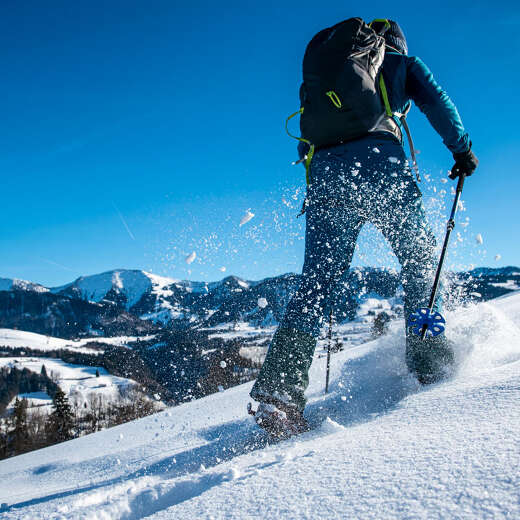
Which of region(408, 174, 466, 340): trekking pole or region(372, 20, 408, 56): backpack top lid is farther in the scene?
region(372, 20, 408, 56): backpack top lid

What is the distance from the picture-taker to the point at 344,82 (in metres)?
2.18

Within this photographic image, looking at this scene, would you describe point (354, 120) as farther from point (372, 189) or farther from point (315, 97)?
point (372, 189)

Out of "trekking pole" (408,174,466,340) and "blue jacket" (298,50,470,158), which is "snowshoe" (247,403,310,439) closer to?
"trekking pole" (408,174,466,340)

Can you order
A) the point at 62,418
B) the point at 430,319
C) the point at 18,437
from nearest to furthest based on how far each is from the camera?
the point at 430,319 < the point at 62,418 < the point at 18,437

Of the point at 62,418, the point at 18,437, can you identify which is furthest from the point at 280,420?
the point at 18,437

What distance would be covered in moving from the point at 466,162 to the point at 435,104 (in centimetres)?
44

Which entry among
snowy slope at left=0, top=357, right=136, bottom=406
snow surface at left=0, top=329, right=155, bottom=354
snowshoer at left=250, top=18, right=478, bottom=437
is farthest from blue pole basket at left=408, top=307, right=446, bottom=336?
snow surface at left=0, top=329, right=155, bottom=354

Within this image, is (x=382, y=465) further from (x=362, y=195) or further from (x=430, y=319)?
(x=362, y=195)

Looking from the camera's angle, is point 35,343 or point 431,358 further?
point 35,343

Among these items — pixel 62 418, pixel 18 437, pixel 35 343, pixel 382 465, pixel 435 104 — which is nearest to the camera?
pixel 382 465

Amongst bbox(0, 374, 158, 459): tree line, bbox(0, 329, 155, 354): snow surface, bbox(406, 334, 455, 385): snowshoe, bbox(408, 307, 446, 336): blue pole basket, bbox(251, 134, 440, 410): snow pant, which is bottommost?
bbox(0, 374, 158, 459): tree line

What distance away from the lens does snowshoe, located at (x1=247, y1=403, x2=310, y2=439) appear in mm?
2133

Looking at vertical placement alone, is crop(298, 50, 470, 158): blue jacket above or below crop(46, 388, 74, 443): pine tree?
above

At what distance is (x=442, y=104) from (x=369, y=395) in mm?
2025
